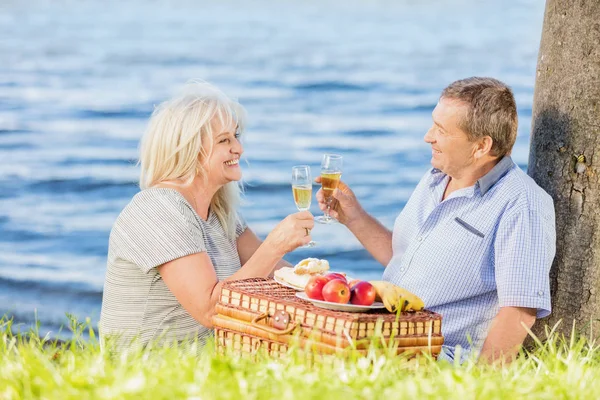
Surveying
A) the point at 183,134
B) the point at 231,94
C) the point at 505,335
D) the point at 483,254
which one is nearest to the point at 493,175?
the point at 483,254

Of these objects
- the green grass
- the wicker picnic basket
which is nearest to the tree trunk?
the green grass

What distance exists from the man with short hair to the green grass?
521 millimetres

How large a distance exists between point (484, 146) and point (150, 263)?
168 cm

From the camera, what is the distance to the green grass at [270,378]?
312 centimetres

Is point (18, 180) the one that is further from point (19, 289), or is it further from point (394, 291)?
point (394, 291)

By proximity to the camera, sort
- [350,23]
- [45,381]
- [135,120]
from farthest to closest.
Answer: [350,23] → [135,120] → [45,381]

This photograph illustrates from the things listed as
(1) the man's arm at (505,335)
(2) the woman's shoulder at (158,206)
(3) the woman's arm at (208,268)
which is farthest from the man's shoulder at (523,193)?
(2) the woman's shoulder at (158,206)

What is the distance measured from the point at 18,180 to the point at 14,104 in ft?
21.0

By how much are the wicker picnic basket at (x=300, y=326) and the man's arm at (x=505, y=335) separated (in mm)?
489

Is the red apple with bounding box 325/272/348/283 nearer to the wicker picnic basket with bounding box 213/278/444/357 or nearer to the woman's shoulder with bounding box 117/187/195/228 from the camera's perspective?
the wicker picnic basket with bounding box 213/278/444/357

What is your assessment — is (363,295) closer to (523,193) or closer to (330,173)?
(523,193)

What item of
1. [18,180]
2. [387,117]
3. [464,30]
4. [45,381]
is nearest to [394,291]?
[45,381]

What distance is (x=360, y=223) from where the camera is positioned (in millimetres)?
5340

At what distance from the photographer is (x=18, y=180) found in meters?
15.4
